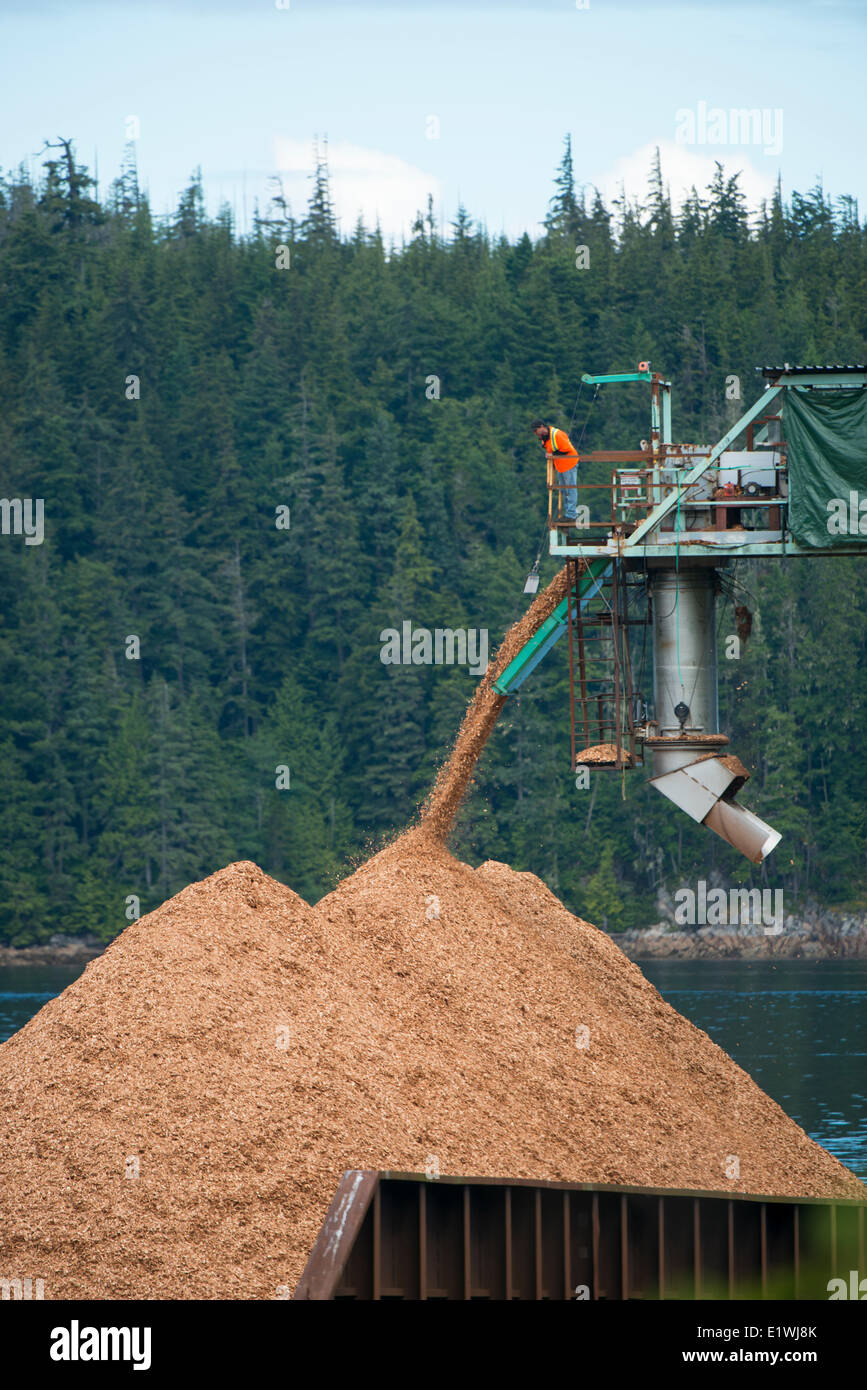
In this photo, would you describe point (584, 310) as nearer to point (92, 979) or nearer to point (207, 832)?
point (207, 832)

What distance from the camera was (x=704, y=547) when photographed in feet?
76.0

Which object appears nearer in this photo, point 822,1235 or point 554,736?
point 822,1235

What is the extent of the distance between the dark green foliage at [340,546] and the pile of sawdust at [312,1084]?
56190 millimetres

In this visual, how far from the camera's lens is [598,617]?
24.4m

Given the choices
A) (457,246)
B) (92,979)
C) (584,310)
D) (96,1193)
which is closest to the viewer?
(96,1193)

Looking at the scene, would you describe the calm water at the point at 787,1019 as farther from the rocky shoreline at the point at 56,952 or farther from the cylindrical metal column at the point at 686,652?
the cylindrical metal column at the point at 686,652

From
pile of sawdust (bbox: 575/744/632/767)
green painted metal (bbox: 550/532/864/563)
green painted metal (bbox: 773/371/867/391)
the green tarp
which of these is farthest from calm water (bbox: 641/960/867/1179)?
green painted metal (bbox: 773/371/867/391)


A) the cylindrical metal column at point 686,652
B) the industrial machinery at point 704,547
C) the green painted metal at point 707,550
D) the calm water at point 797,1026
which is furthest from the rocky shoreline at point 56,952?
the green painted metal at point 707,550

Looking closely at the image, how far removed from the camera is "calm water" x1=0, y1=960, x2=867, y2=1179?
36156mm

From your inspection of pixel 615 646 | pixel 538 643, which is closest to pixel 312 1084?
pixel 615 646

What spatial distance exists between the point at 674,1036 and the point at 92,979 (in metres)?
7.94
